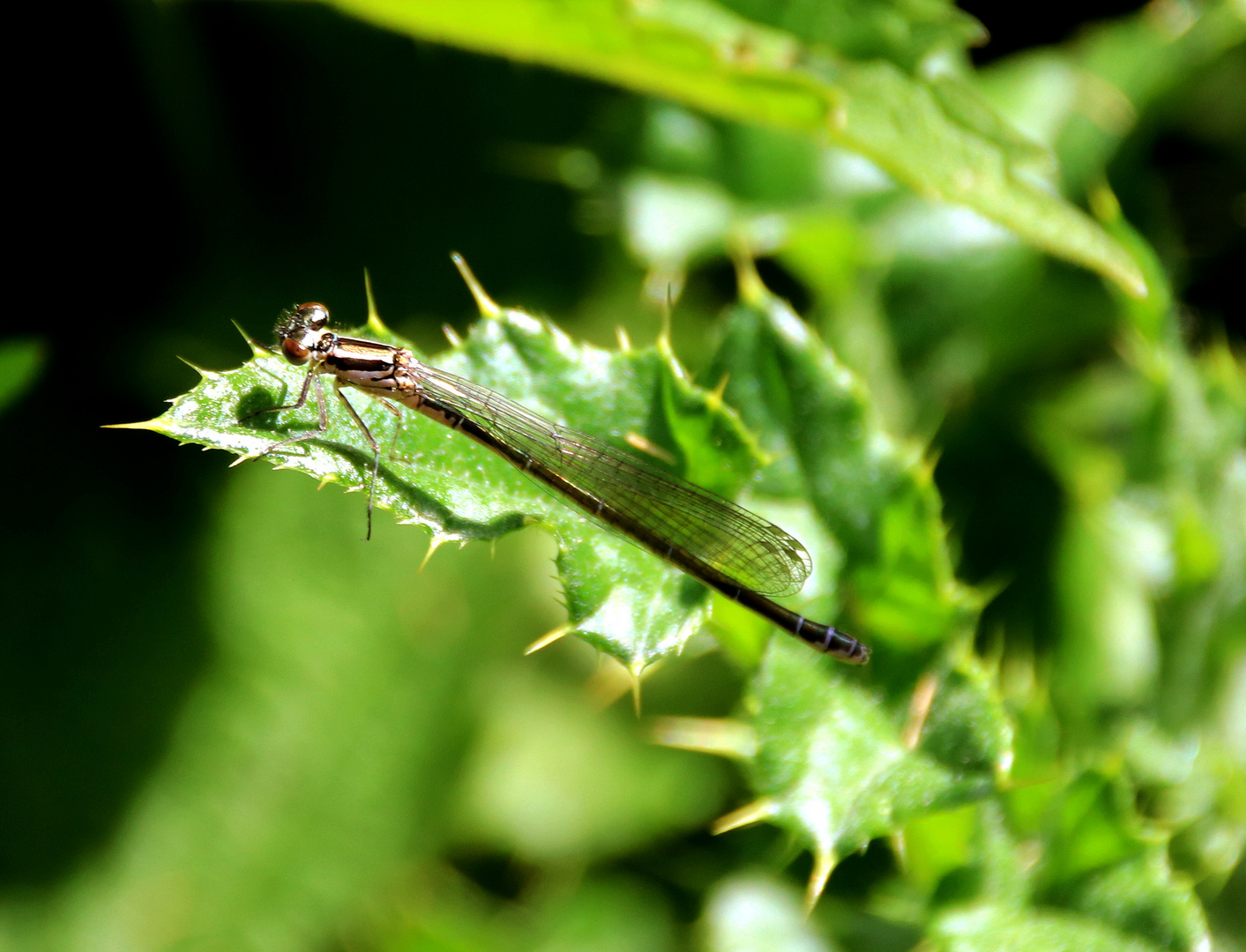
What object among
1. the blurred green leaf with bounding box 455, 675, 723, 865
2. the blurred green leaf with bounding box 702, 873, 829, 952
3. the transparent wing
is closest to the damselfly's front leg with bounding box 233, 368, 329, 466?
the transparent wing

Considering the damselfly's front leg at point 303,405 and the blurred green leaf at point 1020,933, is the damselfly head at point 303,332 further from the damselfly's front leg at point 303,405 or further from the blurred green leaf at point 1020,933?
the blurred green leaf at point 1020,933

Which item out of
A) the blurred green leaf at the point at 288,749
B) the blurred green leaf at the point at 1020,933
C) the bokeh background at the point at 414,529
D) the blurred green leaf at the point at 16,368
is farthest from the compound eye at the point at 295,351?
the blurred green leaf at the point at 1020,933

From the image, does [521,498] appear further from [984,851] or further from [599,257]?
[599,257]

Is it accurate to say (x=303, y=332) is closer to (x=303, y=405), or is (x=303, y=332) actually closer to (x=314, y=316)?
(x=314, y=316)

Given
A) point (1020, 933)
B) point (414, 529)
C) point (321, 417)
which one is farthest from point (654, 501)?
point (1020, 933)

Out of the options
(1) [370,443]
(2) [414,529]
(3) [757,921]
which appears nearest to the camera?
(1) [370,443]

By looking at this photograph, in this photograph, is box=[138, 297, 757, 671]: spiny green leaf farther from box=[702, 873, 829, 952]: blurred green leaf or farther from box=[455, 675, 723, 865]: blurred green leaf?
box=[455, 675, 723, 865]: blurred green leaf
